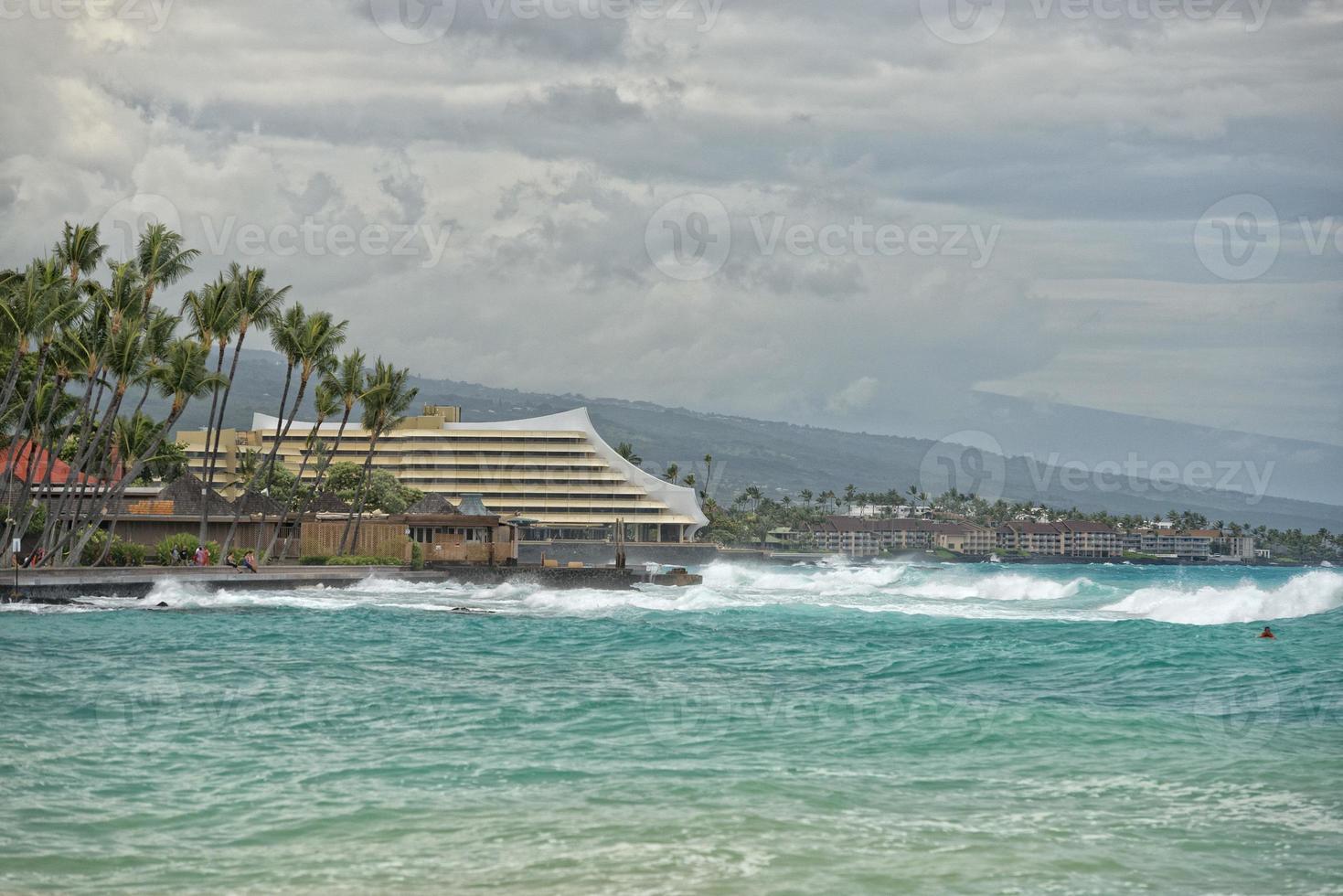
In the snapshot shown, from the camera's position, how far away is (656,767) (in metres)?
13.2

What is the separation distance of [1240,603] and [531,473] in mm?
116311

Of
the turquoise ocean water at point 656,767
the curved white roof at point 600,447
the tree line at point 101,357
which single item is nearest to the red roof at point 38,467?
the tree line at point 101,357

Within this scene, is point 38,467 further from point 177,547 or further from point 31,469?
point 31,469

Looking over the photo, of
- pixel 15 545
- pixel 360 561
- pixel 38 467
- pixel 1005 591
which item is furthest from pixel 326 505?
pixel 1005 591

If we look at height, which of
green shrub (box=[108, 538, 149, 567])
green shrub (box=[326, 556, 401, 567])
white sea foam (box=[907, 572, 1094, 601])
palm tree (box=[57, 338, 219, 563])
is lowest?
white sea foam (box=[907, 572, 1094, 601])

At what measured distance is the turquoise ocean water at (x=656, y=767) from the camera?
9.83 m

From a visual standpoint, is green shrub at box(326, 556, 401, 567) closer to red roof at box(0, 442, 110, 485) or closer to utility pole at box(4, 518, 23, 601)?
red roof at box(0, 442, 110, 485)

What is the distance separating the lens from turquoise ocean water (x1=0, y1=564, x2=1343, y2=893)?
9828 mm

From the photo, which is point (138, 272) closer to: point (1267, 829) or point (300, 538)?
point (300, 538)

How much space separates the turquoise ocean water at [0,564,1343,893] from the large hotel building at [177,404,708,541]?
404ft

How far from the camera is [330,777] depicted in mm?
12453

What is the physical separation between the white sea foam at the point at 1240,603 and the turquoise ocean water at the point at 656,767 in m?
12.9

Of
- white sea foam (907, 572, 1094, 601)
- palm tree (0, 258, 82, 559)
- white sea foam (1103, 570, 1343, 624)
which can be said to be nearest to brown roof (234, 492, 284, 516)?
palm tree (0, 258, 82, 559)

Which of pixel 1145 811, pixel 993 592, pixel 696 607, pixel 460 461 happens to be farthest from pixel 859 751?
pixel 460 461
